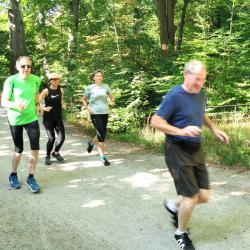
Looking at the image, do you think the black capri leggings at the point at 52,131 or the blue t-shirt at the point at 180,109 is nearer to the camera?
the blue t-shirt at the point at 180,109

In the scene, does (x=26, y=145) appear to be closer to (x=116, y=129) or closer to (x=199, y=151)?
(x=116, y=129)

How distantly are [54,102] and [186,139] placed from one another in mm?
4623

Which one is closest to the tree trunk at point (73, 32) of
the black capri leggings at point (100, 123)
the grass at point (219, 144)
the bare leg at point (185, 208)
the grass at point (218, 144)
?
the grass at point (218, 144)

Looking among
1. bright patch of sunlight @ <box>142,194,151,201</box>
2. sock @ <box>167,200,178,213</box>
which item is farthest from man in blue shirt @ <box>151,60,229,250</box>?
bright patch of sunlight @ <box>142,194,151,201</box>

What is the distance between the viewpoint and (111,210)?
6.04 meters

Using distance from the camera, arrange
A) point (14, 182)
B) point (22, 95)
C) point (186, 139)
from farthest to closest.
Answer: point (14, 182) → point (22, 95) → point (186, 139)

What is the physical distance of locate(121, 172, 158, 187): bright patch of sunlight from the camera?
732cm

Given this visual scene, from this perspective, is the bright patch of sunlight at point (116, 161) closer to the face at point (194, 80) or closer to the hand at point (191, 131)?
the face at point (194, 80)

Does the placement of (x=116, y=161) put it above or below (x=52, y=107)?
below

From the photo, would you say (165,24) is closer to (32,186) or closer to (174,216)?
(32,186)

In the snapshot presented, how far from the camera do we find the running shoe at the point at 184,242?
464cm

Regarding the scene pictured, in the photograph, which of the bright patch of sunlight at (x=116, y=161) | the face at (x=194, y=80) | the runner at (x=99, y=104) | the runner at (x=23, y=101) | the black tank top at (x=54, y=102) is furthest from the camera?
the bright patch of sunlight at (x=116, y=161)

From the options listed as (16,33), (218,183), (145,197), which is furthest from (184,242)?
(16,33)

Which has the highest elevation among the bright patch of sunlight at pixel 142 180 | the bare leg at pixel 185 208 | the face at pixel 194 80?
the face at pixel 194 80
